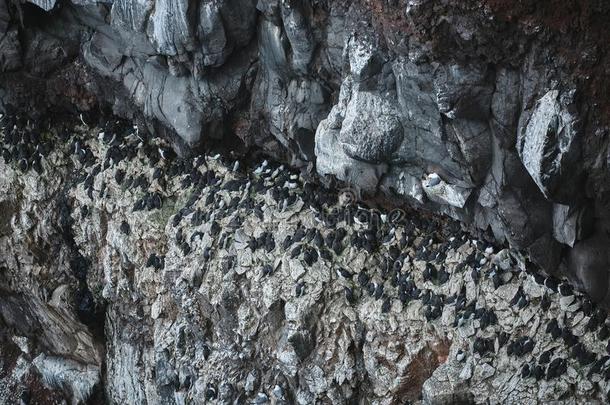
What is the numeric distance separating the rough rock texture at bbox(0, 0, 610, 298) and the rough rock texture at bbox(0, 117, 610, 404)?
2.55 ft

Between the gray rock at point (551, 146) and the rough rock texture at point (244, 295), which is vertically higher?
the gray rock at point (551, 146)

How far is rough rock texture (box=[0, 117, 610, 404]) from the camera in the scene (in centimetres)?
1320

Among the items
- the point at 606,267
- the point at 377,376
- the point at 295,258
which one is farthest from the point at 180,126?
the point at 606,267

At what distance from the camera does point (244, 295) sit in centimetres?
1517

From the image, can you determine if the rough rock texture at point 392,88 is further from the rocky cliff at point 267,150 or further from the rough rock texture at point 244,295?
the rough rock texture at point 244,295

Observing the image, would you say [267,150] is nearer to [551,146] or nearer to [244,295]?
[244,295]

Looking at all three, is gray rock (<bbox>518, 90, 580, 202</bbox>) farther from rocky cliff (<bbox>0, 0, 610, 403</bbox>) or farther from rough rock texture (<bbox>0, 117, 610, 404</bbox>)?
rough rock texture (<bbox>0, 117, 610, 404</bbox>)

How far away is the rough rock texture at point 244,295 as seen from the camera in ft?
43.3

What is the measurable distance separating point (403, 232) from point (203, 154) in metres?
3.76

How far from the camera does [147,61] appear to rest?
15.1 meters

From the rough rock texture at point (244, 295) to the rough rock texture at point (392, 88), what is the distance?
2.55 feet

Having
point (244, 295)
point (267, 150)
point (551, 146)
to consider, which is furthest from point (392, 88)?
point (244, 295)

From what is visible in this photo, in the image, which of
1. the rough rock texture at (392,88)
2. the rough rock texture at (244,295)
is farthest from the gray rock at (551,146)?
the rough rock texture at (244,295)

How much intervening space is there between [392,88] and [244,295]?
15.1ft
